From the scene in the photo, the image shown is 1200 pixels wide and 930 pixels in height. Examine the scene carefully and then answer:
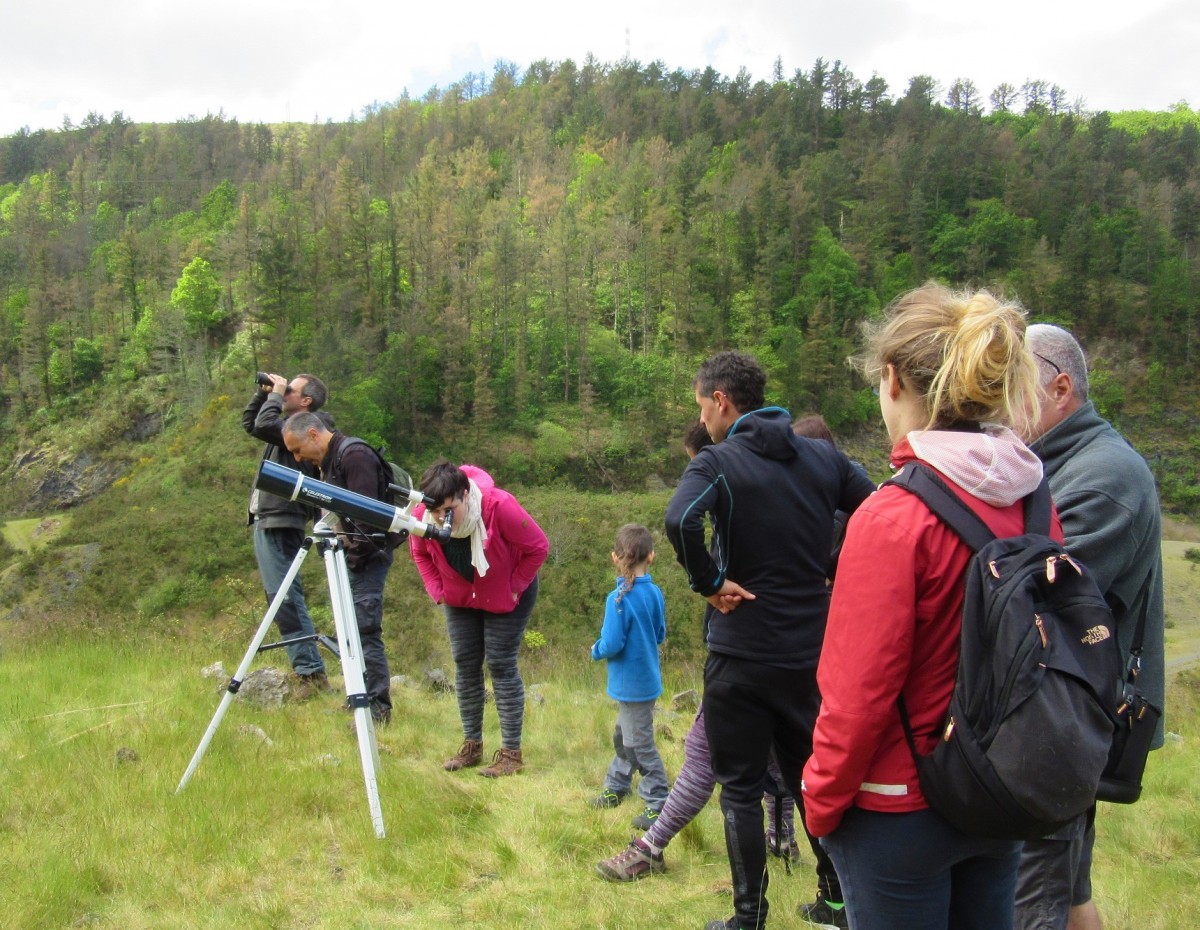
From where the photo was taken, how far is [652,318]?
56594mm

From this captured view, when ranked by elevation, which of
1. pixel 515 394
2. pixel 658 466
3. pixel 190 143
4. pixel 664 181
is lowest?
pixel 658 466

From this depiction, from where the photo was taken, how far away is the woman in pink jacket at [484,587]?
4.10 meters

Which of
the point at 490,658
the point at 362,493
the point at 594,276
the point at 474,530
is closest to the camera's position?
the point at 474,530

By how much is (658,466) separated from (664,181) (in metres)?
30.0

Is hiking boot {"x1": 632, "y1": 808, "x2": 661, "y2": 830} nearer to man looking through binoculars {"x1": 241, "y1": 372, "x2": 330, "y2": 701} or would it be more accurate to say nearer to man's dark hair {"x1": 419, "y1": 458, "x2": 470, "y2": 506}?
man's dark hair {"x1": 419, "y1": 458, "x2": 470, "y2": 506}

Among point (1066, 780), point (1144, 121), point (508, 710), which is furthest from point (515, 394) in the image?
point (1144, 121)

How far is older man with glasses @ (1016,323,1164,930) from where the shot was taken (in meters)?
2.18

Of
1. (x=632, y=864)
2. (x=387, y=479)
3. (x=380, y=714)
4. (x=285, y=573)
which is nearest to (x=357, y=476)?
(x=387, y=479)

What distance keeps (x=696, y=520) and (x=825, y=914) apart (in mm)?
1396

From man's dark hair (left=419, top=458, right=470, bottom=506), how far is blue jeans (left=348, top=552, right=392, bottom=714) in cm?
123

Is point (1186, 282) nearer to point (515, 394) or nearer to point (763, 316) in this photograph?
point (763, 316)

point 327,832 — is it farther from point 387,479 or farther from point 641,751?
point 387,479

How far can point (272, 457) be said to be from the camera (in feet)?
17.4

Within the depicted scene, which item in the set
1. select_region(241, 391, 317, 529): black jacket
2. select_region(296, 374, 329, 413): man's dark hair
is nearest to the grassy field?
select_region(241, 391, 317, 529): black jacket
